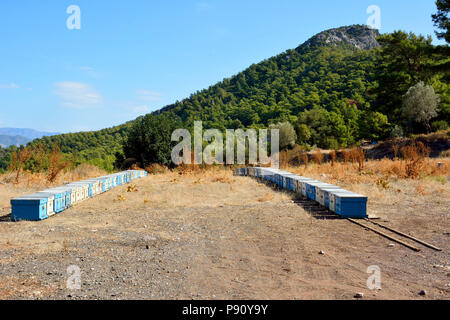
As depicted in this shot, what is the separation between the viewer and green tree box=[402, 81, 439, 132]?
34844mm

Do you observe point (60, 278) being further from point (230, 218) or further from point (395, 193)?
point (395, 193)

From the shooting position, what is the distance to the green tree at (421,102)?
3484cm

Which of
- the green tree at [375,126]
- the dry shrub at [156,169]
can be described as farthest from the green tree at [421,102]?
the dry shrub at [156,169]

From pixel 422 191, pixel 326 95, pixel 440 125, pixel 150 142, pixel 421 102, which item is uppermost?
pixel 326 95

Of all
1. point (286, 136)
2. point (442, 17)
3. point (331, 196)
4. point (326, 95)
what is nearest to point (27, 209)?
point (331, 196)

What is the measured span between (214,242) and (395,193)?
910 cm

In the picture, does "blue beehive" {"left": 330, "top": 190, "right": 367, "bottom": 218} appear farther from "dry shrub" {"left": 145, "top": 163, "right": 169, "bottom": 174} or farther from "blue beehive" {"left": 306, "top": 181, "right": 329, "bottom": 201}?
"dry shrub" {"left": 145, "top": 163, "right": 169, "bottom": 174}

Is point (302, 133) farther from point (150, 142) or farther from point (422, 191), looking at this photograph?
point (422, 191)

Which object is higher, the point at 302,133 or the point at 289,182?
the point at 302,133

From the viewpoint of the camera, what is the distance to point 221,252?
7098 millimetres

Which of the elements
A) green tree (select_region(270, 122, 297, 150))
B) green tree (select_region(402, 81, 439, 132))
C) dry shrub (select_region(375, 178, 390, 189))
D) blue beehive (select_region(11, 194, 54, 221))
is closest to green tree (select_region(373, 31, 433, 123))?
green tree (select_region(402, 81, 439, 132))

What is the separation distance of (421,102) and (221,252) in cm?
3489

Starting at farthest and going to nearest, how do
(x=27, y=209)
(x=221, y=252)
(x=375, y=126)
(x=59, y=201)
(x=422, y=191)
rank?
(x=375, y=126), (x=422, y=191), (x=59, y=201), (x=27, y=209), (x=221, y=252)

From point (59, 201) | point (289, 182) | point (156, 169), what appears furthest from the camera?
point (156, 169)
